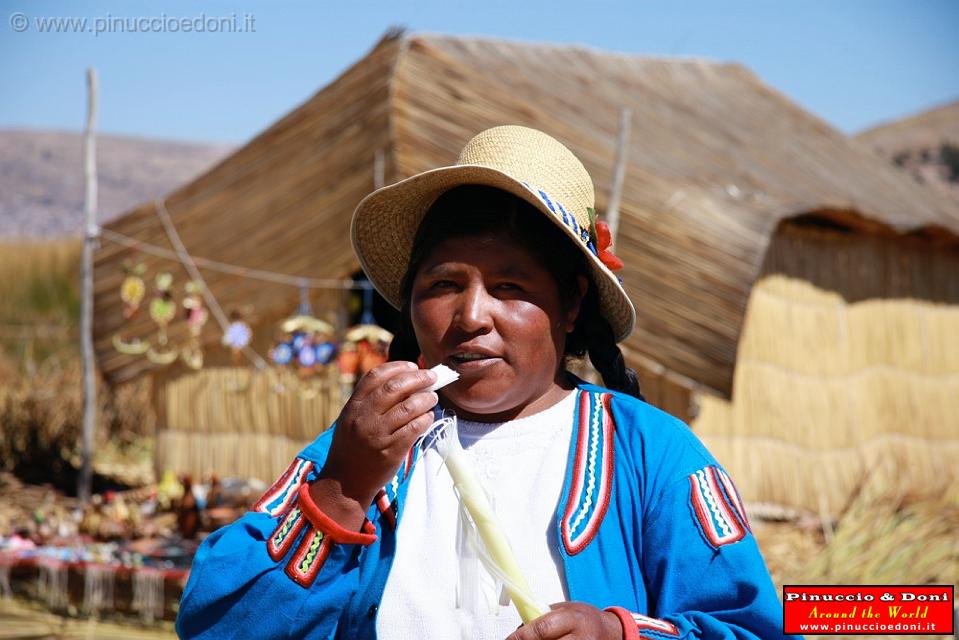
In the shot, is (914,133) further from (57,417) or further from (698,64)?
(57,417)

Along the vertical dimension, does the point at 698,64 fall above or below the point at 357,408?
above

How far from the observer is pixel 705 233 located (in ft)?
19.2

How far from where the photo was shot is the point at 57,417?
838 centimetres

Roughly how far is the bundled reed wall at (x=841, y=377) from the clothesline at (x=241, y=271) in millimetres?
2243

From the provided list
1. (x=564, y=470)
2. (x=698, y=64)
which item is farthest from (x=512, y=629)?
(x=698, y=64)

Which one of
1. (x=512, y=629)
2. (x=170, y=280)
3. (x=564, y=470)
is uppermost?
(x=170, y=280)

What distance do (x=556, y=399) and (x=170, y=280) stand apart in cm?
459

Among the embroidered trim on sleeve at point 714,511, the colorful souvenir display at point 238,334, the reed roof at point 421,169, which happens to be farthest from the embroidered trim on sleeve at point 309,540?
the colorful souvenir display at point 238,334

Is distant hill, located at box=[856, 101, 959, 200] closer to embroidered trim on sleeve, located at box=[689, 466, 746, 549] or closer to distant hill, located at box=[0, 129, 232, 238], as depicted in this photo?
distant hill, located at box=[0, 129, 232, 238]

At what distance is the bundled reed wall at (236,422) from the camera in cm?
618

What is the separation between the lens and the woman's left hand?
153cm

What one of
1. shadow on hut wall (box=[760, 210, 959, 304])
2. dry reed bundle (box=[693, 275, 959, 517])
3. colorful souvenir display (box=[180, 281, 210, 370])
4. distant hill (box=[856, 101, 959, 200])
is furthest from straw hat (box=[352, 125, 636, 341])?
distant hill (box=[856, 101, 959, 200])

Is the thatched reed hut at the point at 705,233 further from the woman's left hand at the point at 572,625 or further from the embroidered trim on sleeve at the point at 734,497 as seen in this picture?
the woman's left hand at the point at 572,625

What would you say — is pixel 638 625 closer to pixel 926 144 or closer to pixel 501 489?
pixel 501 489
